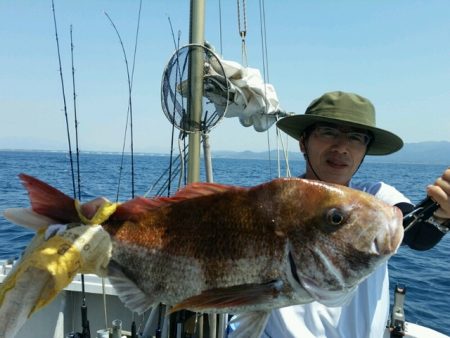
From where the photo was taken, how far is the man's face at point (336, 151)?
281 centimetres

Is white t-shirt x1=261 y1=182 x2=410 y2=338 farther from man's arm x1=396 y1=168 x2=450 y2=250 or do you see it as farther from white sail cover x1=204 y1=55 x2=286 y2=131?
white sail cover x1=204 y1=55 x2=286 y2=131

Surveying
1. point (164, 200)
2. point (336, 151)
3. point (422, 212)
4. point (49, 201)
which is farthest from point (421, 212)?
point (49, 201)

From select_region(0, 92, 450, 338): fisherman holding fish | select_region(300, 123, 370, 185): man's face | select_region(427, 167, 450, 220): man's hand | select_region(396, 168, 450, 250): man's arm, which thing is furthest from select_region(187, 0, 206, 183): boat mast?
select_region(427, 167, 450, 220): man's hand

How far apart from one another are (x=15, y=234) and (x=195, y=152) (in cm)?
1131

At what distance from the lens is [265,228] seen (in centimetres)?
173

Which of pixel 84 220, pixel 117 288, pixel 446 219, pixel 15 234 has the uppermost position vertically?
pixel 84 220

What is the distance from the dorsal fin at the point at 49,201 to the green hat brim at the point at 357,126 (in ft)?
5.55

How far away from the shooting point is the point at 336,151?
2.80 metres

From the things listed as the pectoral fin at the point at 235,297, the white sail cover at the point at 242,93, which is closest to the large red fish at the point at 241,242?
the pectoral fin at the point at 235,297

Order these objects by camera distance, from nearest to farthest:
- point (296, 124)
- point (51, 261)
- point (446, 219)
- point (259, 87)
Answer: point (51, 261) → point (446, 219) → point (296, 124) → point (259, 87)

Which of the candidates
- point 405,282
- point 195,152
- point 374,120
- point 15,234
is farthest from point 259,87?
point 15,234

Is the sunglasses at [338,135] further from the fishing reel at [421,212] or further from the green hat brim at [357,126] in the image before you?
the fishing reel at [421,212]

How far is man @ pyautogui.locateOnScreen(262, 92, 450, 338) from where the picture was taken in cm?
262

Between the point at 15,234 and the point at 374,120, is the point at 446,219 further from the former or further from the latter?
the point at 15,234
